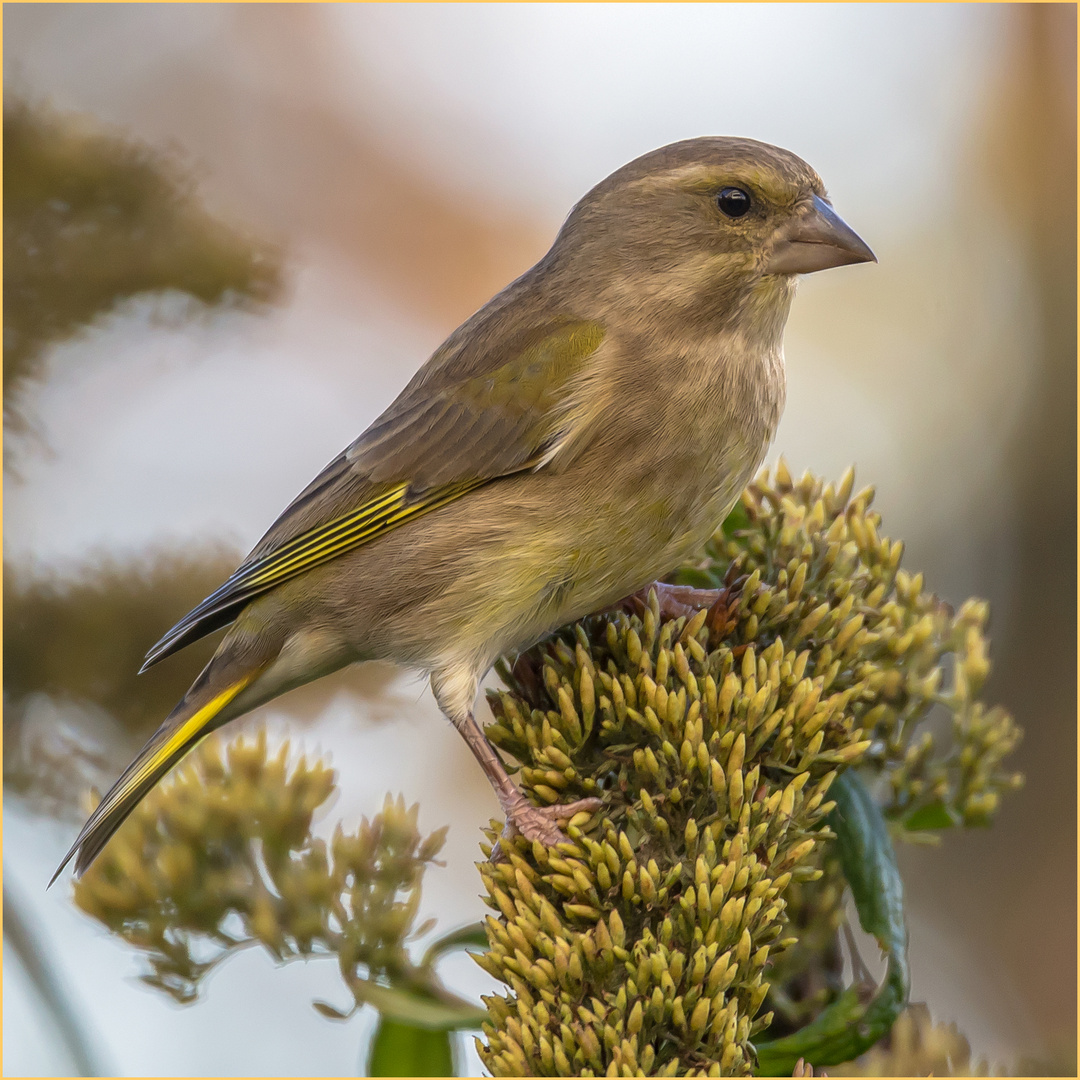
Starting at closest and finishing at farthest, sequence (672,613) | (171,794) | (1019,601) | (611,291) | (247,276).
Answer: (171,794)
(672,613)
(611,291)
(247,276)
(1019,601)

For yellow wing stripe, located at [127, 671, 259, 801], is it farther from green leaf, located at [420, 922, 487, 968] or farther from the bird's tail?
green leaf, located at [420, 922, 487, 968]

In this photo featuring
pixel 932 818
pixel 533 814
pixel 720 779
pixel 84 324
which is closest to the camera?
pixel 720 779

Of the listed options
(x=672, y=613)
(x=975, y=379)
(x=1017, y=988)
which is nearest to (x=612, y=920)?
(x=672, y=613)

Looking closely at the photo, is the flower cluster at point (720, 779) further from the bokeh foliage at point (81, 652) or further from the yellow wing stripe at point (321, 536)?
the bokeh foliage at point (81, 652)

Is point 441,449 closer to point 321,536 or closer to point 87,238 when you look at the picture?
point 321,536

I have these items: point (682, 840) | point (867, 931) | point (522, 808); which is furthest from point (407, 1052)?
point (867, 931)

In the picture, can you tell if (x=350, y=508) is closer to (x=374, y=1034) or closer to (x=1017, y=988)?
(x=374, y=1034)
